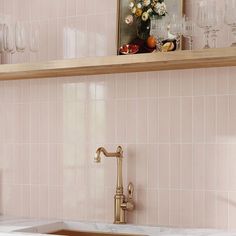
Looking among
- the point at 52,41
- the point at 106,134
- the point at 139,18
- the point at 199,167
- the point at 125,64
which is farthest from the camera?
the point at 52,41

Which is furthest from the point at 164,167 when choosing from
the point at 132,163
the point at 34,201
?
the point at 34,201

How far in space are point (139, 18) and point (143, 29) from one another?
58 mm

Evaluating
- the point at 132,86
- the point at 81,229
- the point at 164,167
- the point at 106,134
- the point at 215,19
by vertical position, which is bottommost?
the point at 81,229

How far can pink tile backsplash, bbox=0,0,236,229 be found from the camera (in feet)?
9.05

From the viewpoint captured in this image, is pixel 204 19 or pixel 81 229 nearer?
pixel 204 19

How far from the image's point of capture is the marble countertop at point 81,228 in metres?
2.62

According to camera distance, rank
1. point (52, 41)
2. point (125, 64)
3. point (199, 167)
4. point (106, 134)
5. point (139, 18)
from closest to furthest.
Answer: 1. point (125, 64)
2. point (199, 167)
3. point (139, 18)
4. point (106, 134)
5. point (52, 41)

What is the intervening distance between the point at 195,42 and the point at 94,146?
2.29 feet

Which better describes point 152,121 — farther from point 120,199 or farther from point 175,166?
point 120,199

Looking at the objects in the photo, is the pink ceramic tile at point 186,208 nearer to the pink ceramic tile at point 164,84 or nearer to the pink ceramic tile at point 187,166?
the pink ceramic tile at point 187,166

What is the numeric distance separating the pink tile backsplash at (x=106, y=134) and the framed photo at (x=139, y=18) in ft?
0.21

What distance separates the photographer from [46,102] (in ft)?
10.3

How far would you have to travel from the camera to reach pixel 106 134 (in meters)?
2.98

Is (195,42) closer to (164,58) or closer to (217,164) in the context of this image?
(164,58)
